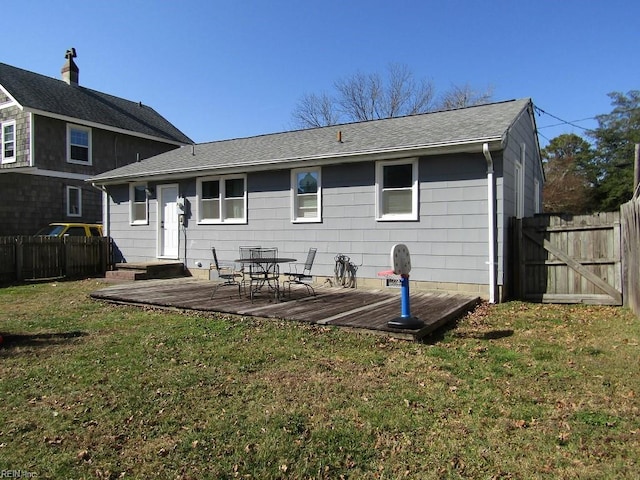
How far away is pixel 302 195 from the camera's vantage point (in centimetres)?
1091

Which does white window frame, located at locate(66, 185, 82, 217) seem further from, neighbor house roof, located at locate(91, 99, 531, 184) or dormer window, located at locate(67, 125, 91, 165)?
neighbor house roof, located at locate(91, 99, 531, 184)

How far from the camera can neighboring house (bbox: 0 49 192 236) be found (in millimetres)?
17688

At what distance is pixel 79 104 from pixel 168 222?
1113 centimetres

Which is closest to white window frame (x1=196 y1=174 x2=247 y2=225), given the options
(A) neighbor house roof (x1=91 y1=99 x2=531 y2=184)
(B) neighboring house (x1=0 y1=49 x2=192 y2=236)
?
(A) neighbor house roof (x1=91 y1=99 x2=531 y2=184)

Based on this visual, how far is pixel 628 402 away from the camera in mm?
3811

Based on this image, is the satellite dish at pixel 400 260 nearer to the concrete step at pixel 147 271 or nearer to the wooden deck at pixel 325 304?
the wooden deck at pixel 325 304

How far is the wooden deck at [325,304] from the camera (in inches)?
251

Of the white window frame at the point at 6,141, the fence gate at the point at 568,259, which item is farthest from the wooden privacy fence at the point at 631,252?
the white window frame at the point at 6,141

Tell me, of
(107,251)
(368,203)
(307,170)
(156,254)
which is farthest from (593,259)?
(107,251)

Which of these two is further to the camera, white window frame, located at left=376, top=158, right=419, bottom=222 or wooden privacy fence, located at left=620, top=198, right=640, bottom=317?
white window frame, located at left=376, top=158, right=419, bottom=222

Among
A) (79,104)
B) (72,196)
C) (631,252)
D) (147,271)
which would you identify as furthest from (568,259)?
(79,104)

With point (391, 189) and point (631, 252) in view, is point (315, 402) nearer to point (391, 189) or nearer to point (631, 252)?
point (631, 252)

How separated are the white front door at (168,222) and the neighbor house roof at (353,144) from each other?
557mm

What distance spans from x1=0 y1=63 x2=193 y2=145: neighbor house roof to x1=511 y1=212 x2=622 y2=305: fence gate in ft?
60.2
